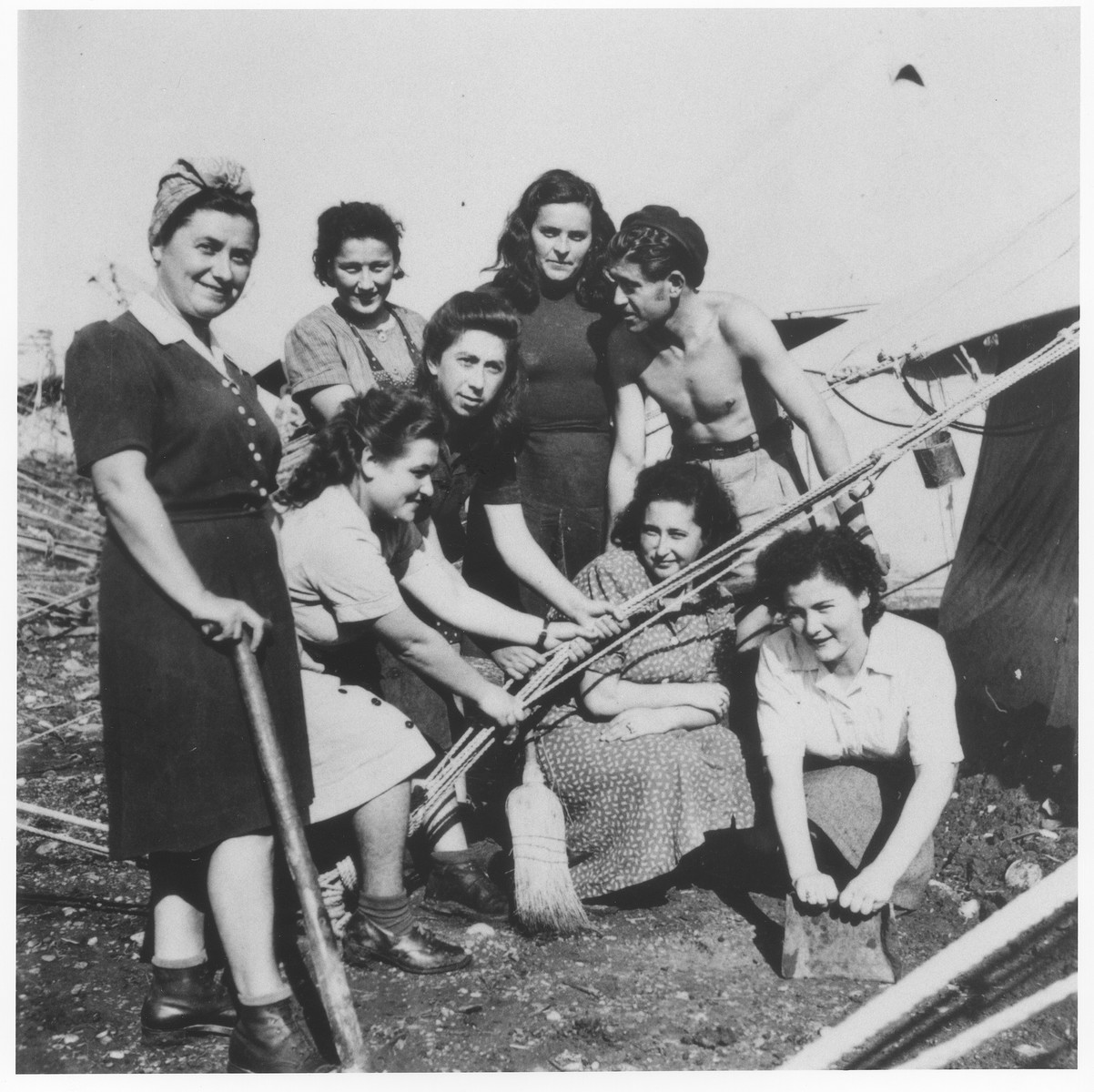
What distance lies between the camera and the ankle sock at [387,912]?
98.0 inches

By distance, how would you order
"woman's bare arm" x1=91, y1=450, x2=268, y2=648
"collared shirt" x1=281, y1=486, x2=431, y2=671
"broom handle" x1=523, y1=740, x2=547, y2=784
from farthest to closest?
"broom handle" x1=523, y1=740, x2=547, y2=784 → "collared shirt" x1=281, y1=486, x2=431, y2=671 → "woman's bare arm" x1=91, y1=450, x2=268, y2=648

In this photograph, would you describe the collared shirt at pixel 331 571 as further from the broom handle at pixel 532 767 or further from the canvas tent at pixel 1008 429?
the canvas tent at pixel 1008 429

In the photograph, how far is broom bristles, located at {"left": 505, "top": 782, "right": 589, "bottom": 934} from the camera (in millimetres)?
2656

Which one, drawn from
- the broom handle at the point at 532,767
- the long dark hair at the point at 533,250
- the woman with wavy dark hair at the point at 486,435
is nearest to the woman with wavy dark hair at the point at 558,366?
the long dark hair at the point at 533,250

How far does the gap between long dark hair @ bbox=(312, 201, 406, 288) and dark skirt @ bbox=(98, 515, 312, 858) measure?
3.55 ft

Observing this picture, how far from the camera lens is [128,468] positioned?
195 cm

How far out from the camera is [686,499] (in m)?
2.87

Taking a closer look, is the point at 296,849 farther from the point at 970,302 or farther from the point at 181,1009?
the point at 970,302

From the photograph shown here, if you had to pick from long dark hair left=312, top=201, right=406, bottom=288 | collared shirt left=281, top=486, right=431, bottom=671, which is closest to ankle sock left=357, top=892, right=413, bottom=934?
collared shirt left=281, top=486, right=431, bottom=671

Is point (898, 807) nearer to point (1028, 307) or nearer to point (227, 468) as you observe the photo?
point (1028, 307)

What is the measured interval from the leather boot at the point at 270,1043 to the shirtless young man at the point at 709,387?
1605 mm

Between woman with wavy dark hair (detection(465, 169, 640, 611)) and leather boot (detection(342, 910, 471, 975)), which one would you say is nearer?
leather boot (detection(342, 910, 471, 975))

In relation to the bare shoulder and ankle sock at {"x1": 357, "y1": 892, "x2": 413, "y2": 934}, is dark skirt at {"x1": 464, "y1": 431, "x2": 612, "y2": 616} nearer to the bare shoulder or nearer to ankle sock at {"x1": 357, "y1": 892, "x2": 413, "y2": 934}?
the bare shoulder

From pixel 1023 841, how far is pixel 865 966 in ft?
2.91
